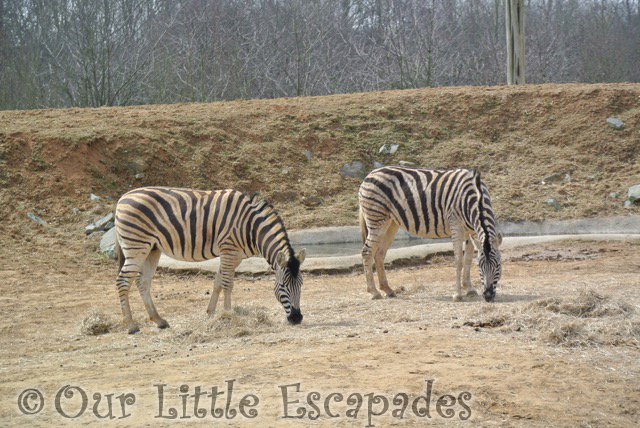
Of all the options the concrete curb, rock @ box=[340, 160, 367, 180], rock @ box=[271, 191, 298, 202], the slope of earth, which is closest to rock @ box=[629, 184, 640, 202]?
the slope of earth

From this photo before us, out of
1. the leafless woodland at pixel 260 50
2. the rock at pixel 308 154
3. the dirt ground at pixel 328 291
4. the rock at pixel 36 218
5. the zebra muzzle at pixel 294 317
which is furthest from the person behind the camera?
the leafless woodland at pixel 260 50

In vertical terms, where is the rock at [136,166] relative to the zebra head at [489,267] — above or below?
above

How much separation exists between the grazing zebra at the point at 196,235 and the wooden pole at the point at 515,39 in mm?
14507

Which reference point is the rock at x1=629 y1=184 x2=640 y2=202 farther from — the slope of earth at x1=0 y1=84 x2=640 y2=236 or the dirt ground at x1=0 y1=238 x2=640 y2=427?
the dirt ground at x1=0 y1=238 x2=640 y2=427

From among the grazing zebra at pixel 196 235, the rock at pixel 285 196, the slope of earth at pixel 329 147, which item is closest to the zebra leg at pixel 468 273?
the grazing zebra at pixel 196 235

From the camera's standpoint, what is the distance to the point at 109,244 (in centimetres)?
1555

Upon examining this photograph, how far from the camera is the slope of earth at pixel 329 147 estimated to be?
1748 centimetres

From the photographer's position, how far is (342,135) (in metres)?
20.2

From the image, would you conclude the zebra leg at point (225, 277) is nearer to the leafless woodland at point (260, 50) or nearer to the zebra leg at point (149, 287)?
the zebra leg at point (149, 287)

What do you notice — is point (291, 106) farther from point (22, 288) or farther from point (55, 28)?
point (55, 28)

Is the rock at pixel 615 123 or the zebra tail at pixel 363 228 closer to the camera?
the zebra tail at pixel 363 228

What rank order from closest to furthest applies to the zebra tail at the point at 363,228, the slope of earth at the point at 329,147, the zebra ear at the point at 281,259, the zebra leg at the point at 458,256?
the zebra ear at the point at 281,259, the zebra leg at the point at 458,256, the zebra tail at the point at 363,228, the slope of earth at the point at 329,147

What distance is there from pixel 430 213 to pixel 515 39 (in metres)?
12.6

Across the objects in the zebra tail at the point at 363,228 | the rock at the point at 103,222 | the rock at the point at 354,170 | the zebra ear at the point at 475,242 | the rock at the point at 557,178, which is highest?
the rock at the point at 354,170
